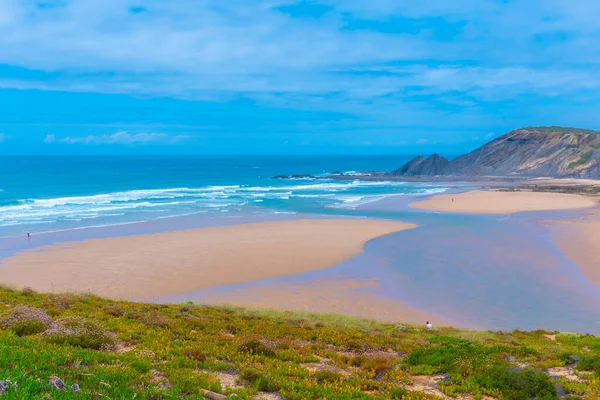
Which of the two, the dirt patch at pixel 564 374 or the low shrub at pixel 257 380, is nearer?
the low shrub at pixel 257 380

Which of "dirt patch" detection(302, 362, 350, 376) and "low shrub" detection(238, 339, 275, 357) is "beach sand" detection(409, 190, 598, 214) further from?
"low shrub" detection(238, 339, 275, 357)

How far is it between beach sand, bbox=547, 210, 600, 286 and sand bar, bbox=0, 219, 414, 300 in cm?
1217

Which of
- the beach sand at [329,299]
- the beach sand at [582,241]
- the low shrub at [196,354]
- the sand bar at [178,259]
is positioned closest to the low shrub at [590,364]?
the beach sand at [329,299]

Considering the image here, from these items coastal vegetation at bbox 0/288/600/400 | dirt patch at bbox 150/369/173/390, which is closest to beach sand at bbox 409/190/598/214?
coastal vegetation at bbox 0/288/600/400

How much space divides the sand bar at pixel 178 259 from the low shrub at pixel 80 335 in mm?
10176

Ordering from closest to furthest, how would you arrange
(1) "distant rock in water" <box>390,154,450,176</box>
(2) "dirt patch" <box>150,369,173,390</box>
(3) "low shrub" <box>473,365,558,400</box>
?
1. (2) "dirt patch" <box>150,369,173,390</box>
2. (3) "low shrub" <box>473,365,558,400</box>
3. (1) "distant rock in water" <box>390,154,450,176</box>

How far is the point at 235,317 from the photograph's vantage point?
15.3 meters

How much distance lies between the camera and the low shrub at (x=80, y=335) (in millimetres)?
9914

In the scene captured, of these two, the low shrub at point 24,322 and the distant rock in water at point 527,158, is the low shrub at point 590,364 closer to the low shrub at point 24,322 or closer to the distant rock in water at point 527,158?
the low shrub at point 24,322

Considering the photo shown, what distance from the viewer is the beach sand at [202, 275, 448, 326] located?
757 inches

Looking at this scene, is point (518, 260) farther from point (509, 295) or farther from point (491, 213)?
point (491, 213)

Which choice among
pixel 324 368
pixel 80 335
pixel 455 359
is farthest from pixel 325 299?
pixel 80 335

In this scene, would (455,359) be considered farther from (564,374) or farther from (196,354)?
(196,354)

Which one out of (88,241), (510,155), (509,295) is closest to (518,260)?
(509,295)
